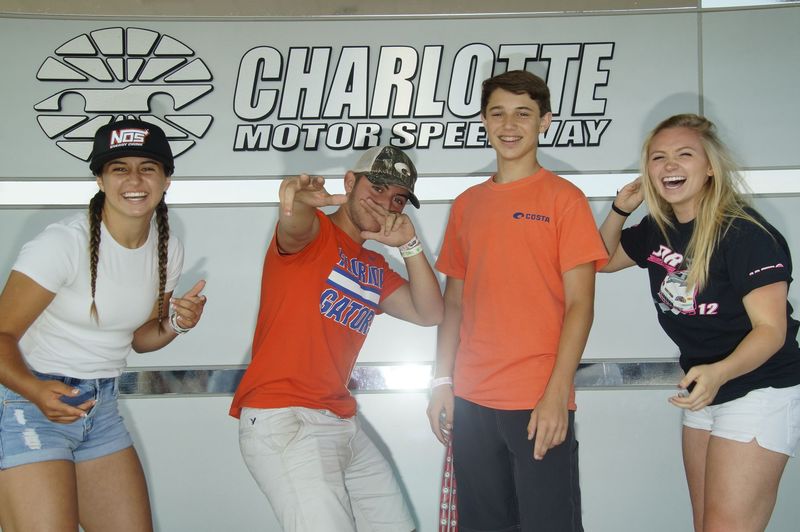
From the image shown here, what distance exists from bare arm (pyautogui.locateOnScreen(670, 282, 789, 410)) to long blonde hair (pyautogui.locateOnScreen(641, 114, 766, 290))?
0.55 ft

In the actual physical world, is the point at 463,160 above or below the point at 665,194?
above

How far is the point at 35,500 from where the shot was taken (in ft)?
6.83

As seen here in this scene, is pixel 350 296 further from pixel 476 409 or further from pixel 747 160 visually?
pixel 747 160

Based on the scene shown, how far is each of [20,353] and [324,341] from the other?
2.91 ft

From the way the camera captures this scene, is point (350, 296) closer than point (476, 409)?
No

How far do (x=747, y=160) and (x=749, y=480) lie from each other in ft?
5.06

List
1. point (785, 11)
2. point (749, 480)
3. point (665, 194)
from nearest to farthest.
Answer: point (749, 480)
point (665, 194)
point (785, 11)

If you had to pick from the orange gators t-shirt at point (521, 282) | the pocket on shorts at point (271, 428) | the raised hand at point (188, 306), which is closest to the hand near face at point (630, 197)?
the orange gators t-shirt at point (521, 282)

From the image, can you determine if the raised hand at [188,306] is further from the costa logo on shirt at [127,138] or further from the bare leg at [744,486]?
the bare leg at [744,486]

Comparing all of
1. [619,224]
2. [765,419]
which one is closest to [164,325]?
[619,224]

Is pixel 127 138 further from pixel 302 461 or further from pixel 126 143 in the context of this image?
pixel 302 461

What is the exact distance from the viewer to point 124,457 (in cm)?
242

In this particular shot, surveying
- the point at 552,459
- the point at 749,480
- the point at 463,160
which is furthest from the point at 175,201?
the point at 749,480

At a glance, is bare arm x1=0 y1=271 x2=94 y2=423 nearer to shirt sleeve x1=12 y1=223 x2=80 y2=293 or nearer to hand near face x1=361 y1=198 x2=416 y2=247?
shirt sleeve x1=12 y1=223 x2=80 y2=293
